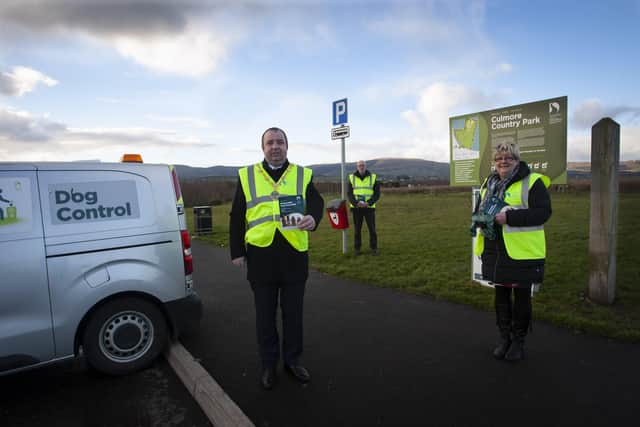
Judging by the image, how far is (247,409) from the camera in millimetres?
2996

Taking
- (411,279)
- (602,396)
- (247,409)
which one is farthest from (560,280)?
(247,409)

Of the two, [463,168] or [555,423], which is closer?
[555,423]

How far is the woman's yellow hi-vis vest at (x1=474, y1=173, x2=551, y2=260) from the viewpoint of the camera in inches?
137

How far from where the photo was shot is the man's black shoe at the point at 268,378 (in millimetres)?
3285

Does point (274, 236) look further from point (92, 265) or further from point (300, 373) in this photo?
point (92, 265)

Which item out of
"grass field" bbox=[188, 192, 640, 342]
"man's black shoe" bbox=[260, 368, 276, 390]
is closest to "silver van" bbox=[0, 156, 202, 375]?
"man's black shoe" bbox=[260, 368, 276, 390]

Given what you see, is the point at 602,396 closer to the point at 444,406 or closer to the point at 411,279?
the point at 444,406

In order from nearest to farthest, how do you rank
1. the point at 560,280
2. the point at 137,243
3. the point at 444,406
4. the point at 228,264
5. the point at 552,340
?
the point at 444,406 → the point at 137,243 → the point at 552,340 → the point at 560,280 → the point at 228,264

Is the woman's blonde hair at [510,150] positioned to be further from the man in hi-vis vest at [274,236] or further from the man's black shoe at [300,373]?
the man's black shoe at [300,373]

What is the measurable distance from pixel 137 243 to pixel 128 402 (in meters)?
1.34

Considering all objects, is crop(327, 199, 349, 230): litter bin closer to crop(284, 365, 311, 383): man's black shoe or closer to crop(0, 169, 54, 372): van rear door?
crop(284, 365, 311, 383): man's black shoe

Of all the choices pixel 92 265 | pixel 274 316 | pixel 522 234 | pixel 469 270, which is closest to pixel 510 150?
pixel 522 234

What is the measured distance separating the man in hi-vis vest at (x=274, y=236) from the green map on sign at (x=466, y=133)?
388cm

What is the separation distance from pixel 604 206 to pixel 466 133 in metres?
2.20
